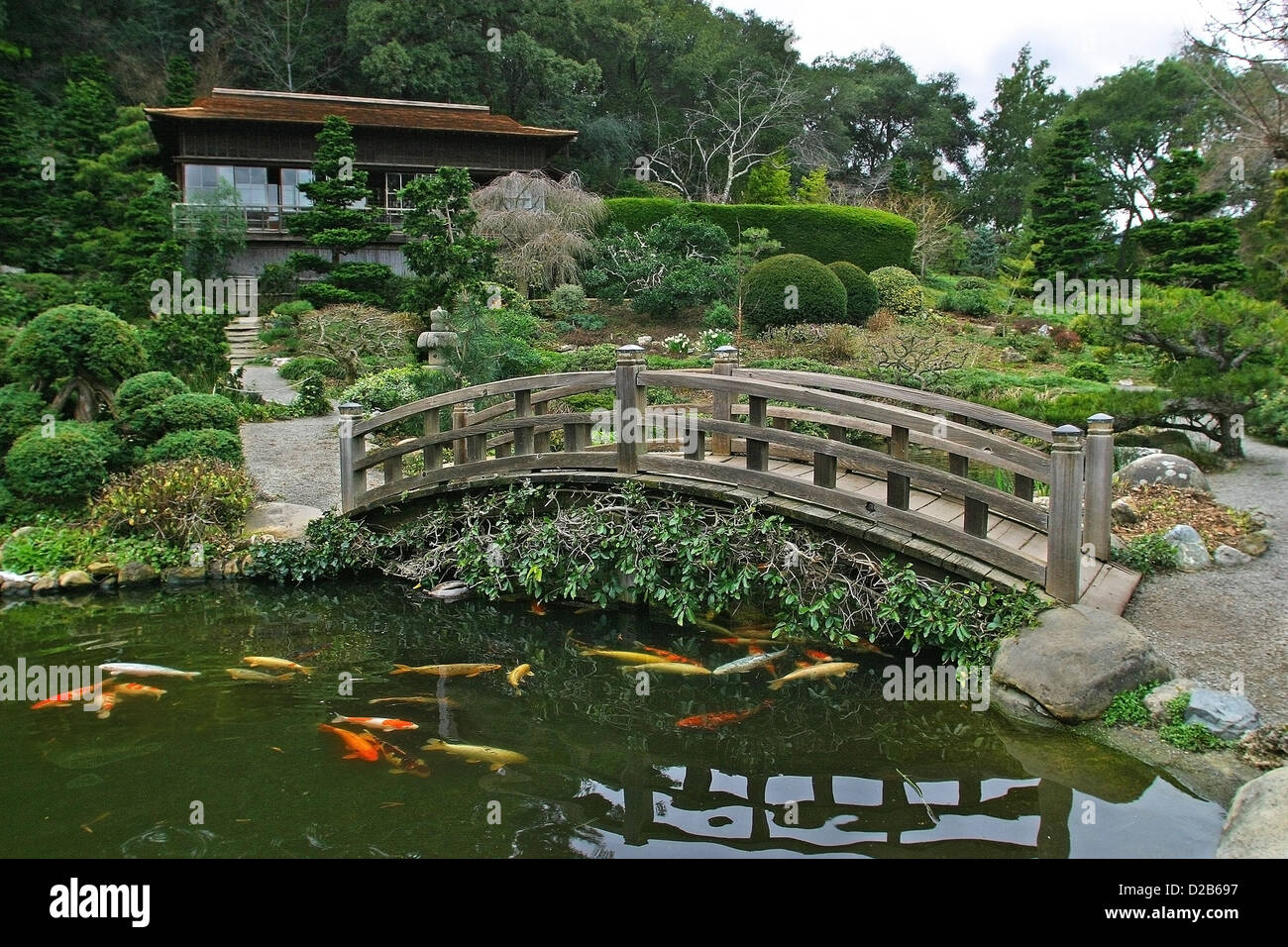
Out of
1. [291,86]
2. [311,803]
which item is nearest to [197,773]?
[311,803]

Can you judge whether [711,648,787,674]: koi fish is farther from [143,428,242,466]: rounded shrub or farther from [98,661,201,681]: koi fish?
[143,428,242,466]: rounded shrub

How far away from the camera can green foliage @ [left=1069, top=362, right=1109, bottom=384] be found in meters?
17.9

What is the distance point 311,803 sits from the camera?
202 inches

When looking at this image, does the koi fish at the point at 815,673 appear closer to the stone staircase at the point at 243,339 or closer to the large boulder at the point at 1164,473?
the large boulder at the point at 1164,473

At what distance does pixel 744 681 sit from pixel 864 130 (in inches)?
1712

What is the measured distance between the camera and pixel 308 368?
1730cm

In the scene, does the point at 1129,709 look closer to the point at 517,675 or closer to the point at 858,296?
the point at 517,675

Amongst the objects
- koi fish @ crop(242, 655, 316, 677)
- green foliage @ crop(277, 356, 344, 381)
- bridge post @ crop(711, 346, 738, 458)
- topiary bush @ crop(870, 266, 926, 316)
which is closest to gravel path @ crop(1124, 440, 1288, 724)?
bridge post @ crop(711, 346, 738, 458)

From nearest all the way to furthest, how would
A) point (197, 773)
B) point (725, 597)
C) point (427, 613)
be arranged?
point (197, 773) → point (725, 597) → point (427, 613)

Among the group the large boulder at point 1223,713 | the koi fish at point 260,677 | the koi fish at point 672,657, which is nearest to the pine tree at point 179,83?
the koi fish at point 260,677

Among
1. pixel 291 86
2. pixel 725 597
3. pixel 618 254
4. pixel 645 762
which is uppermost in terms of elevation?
pixel 291 86

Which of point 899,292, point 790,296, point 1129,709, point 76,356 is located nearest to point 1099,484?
point 1129,709

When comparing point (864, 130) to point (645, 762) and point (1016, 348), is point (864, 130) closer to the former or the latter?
point (1016, 348)

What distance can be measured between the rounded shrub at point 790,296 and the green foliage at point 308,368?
8.52 metres
